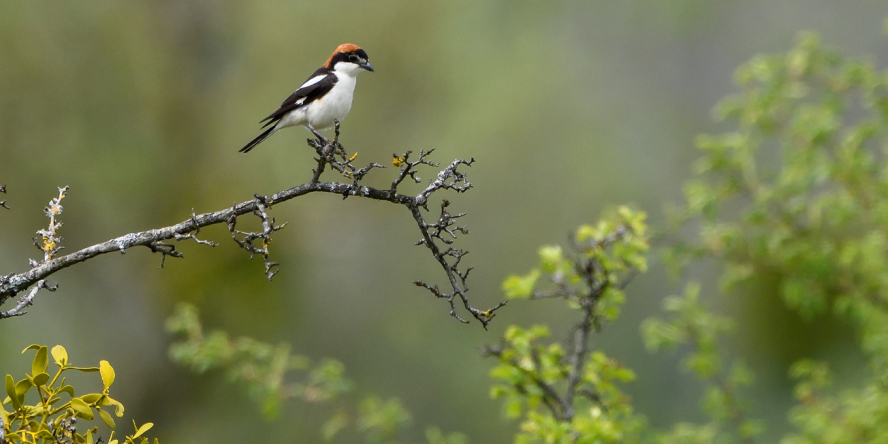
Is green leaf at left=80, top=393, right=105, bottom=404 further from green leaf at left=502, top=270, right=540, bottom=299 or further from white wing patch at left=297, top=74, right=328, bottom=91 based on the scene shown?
white wing patch at left=297, top=74, right=328, bottom=91

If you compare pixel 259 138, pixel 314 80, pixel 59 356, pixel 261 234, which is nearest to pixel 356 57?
pixel 314 80

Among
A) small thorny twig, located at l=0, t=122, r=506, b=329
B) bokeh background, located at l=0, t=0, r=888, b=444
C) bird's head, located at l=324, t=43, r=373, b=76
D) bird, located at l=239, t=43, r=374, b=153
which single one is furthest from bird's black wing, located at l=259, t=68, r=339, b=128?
bokeh background, located at l=0, t=0, r=888, b=444

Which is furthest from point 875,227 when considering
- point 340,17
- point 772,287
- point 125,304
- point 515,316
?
point 125,304

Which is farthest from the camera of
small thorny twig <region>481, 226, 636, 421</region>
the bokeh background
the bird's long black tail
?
the bokeh background

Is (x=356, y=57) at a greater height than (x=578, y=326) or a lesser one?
greater

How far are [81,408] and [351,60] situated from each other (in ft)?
8.15

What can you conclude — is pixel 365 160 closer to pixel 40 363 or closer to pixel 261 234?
pixel 261 234

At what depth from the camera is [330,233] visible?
287 inches

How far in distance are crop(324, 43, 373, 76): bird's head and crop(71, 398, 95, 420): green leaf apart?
2.38 metres

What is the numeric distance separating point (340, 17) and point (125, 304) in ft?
12.8

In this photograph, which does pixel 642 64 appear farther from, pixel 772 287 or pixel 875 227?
pixel 875 227

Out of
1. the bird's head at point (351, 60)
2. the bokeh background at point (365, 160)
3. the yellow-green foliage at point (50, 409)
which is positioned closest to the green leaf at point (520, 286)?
the bird's head at point (351, 60)

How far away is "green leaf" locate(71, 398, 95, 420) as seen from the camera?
4.95 ft

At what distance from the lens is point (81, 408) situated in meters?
1.51
